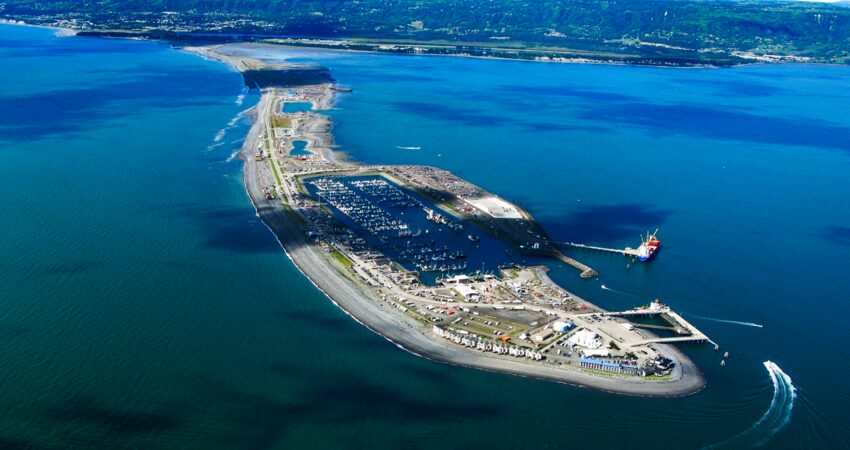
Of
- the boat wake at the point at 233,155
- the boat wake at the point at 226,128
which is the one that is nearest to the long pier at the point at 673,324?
the boat wake at the point at 233,155

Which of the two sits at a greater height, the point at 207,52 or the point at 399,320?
the point at 207,52

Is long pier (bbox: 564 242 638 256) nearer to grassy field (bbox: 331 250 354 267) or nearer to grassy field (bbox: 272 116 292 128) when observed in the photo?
grassy field (bbox: 331 250 354 267)

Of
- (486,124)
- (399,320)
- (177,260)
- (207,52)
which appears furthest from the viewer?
(207,52)

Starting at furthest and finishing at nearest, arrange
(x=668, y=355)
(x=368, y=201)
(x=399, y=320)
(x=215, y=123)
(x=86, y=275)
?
(x=215, y=123)
(x=368, y=201)
(x=86, y=275)
(x=399, y=320)
(x=668, y=355)

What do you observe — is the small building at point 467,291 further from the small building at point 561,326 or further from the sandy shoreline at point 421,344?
the small building at point 561,326

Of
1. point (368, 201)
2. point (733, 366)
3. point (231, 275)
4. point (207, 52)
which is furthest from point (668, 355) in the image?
point (207, 52)

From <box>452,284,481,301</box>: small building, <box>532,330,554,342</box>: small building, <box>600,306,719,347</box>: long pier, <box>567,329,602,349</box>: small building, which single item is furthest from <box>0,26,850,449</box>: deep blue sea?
<box>452,284,481,301</box>: small building

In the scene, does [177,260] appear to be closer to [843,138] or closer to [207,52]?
[843,138]
